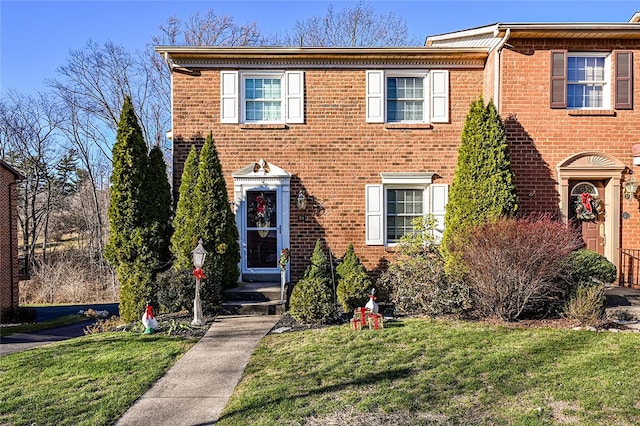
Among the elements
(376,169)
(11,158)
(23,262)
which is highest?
(11,158)

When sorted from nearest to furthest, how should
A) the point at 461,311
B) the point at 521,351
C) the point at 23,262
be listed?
1. the point at 521,351
2. the point at 461,311
3. the point at 23,262

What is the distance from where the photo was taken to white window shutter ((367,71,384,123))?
10.1 metres

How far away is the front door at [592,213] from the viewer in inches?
375

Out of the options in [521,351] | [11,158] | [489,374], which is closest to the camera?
[489,374]

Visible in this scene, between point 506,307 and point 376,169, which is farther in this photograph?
point 376,169

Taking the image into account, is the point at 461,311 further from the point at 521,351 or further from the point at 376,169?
the point at 376,169

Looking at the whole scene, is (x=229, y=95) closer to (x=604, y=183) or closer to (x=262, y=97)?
(x=262, y=97)

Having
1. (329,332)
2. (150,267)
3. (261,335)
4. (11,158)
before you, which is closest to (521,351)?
(329,332)

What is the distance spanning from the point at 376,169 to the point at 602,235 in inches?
210

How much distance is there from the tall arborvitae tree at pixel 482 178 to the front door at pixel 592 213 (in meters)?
1.83

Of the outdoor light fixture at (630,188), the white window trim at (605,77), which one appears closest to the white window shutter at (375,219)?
the white window trim at (605,77)

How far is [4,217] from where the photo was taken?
52.6ft

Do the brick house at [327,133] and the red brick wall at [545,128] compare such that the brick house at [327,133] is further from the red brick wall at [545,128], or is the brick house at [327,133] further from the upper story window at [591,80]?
the upper story window at [591,80]

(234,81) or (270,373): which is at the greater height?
(234,81)
